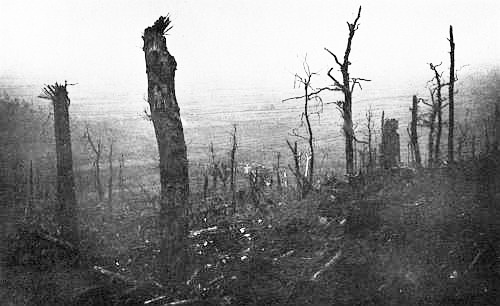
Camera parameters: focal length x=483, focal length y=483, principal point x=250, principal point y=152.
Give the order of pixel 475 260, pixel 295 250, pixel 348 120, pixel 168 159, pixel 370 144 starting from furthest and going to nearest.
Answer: pixel 370 144, pixel 348 120, pixel 295 250, pixel 168 159, pixel 475 260

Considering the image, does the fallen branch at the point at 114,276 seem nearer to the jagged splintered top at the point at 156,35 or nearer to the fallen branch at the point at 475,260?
the jagged splintered top at the point at 156,35

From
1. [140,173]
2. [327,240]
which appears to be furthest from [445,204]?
[140,173]

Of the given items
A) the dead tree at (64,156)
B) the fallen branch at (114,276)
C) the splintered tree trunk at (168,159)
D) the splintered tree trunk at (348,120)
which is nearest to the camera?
the fallen branch at (114,276)

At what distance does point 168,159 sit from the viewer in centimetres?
1093

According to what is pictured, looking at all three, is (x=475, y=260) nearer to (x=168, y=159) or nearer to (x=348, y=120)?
(x=168, y=159)

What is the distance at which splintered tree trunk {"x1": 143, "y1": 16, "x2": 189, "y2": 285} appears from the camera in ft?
35.8

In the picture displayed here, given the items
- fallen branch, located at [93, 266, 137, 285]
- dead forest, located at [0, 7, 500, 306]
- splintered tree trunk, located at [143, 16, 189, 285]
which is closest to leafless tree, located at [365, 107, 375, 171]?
dead forest, located at [0, 7, 500, 306]

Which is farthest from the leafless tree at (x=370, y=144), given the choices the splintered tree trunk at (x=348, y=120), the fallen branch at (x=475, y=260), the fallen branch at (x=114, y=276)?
the fallen branch at (x=114, y=276)

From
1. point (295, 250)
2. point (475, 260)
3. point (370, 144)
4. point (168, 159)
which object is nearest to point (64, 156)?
point (168, 159)

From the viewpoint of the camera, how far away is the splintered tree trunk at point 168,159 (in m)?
10.9

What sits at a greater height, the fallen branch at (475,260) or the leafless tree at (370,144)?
the leafless tree at (370,144)

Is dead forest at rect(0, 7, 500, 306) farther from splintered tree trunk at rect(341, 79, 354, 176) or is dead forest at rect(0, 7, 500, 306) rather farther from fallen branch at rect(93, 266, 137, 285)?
splintered tree trunk at rect(341, 79, 354, 176)

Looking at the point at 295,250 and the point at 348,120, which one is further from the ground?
the point at 348,120

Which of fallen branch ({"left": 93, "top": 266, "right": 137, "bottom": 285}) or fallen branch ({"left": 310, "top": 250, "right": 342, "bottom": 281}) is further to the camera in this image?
fallen branch ({"left": 93, "top": 266, "right": 137, "bottom": 285})
